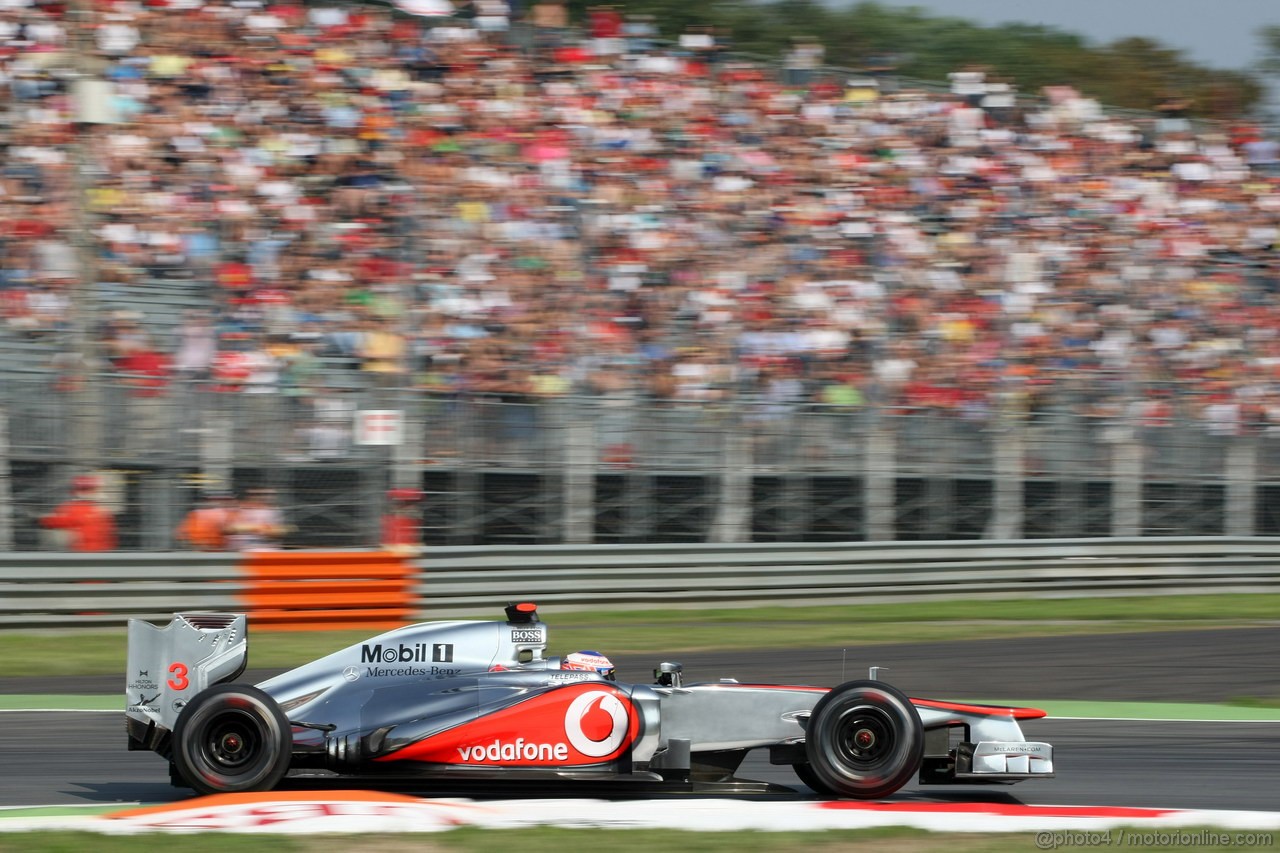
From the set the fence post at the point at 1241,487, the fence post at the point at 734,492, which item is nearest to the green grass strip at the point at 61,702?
the fence post at the point at 734,492

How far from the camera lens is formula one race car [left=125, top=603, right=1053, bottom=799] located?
20.0 feet

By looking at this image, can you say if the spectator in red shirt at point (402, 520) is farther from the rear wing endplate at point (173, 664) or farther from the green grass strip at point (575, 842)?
the green grass strip at point (575, 842)

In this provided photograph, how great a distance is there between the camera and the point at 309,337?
12.8 meters

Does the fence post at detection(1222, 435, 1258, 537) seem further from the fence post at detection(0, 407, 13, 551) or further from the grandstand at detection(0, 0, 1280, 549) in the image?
the fence post at detection(0, 407, 13, 551)

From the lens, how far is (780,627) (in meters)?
12.7

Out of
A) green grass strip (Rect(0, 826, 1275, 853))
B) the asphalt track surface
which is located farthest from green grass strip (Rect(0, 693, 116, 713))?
green grass strip (Rect(0, 826, 1275, 853))

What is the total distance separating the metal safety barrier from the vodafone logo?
6249mm

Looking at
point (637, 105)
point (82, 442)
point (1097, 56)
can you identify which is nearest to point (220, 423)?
point (82, 442)

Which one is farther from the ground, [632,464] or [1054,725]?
[632,464]

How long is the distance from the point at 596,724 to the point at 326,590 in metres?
6.35

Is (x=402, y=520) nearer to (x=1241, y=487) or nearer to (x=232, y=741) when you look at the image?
(x=232, y=741)

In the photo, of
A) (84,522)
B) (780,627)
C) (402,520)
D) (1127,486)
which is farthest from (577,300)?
(1127,486)

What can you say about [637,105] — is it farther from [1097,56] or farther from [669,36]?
[1097,56]

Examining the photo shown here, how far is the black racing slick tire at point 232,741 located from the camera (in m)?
6.04
